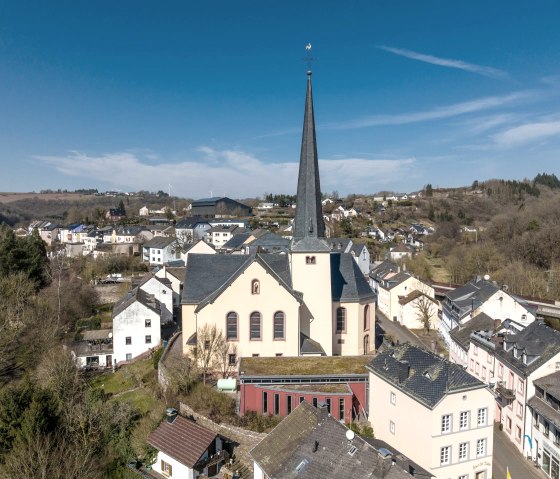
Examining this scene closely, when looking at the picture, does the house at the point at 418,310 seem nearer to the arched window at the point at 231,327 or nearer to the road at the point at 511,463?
the road at the point at 511,463

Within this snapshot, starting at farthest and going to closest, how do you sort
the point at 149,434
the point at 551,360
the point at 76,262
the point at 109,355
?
the point at 76,262 → the point at 109,355 → the point at 551,360 → the point at 149,434

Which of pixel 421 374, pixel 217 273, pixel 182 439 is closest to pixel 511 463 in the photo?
pixel 421 374

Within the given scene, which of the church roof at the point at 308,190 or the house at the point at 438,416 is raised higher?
the church roof at the point at 308,190

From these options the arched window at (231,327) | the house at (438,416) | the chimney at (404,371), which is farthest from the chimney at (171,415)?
the chimney at (404,371)

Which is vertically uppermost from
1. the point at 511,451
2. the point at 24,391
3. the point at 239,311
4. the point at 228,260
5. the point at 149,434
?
the point at 228,260

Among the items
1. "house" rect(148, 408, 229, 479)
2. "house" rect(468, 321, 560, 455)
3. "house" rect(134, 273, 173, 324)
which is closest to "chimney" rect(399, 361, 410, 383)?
"house" rect(468, 321, 560, 455)

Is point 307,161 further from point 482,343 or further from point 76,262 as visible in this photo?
point 76,262

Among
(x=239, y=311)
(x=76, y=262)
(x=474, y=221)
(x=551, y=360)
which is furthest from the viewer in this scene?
(x=474, y=221)

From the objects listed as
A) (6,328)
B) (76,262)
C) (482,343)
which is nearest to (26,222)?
(76,262)
